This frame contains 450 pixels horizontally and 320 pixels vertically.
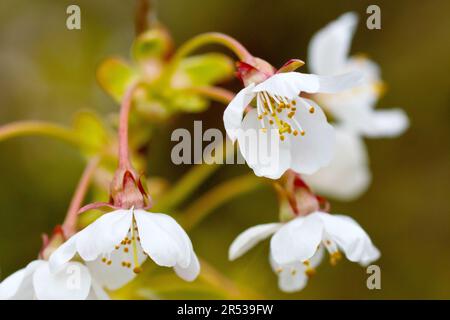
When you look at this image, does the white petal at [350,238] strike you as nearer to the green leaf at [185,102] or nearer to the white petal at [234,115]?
the white petal at [234,115]

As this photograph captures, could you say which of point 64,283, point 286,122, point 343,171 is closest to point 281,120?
point 286,122

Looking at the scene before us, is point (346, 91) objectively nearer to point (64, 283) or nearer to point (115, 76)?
point (115, 76)

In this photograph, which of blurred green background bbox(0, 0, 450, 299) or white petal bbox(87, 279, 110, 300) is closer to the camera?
white petal bbox(87, 279, 110, 300)

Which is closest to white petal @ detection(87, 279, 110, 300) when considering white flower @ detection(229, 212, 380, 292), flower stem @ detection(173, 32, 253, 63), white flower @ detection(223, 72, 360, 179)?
white flower @ detection(229, 212, 380, 292)

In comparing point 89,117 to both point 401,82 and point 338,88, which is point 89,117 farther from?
point 401,82

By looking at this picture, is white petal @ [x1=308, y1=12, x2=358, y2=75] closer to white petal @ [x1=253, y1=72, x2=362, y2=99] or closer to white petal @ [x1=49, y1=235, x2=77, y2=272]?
white petal @ [x1=253, y1=72, x2=362, y2=99]

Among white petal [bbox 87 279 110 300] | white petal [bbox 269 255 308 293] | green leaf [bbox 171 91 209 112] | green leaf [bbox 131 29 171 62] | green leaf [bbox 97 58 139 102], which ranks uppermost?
green leaf [bbox 131 29 171 62]

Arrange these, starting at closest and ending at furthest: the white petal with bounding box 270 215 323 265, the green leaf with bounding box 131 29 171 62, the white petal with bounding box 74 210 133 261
→ the white petal with bounding box 74 210 133 261 → the white petal with bounding box 270 215 323 265 → the green leaf with bounding box 131 29 171 62
